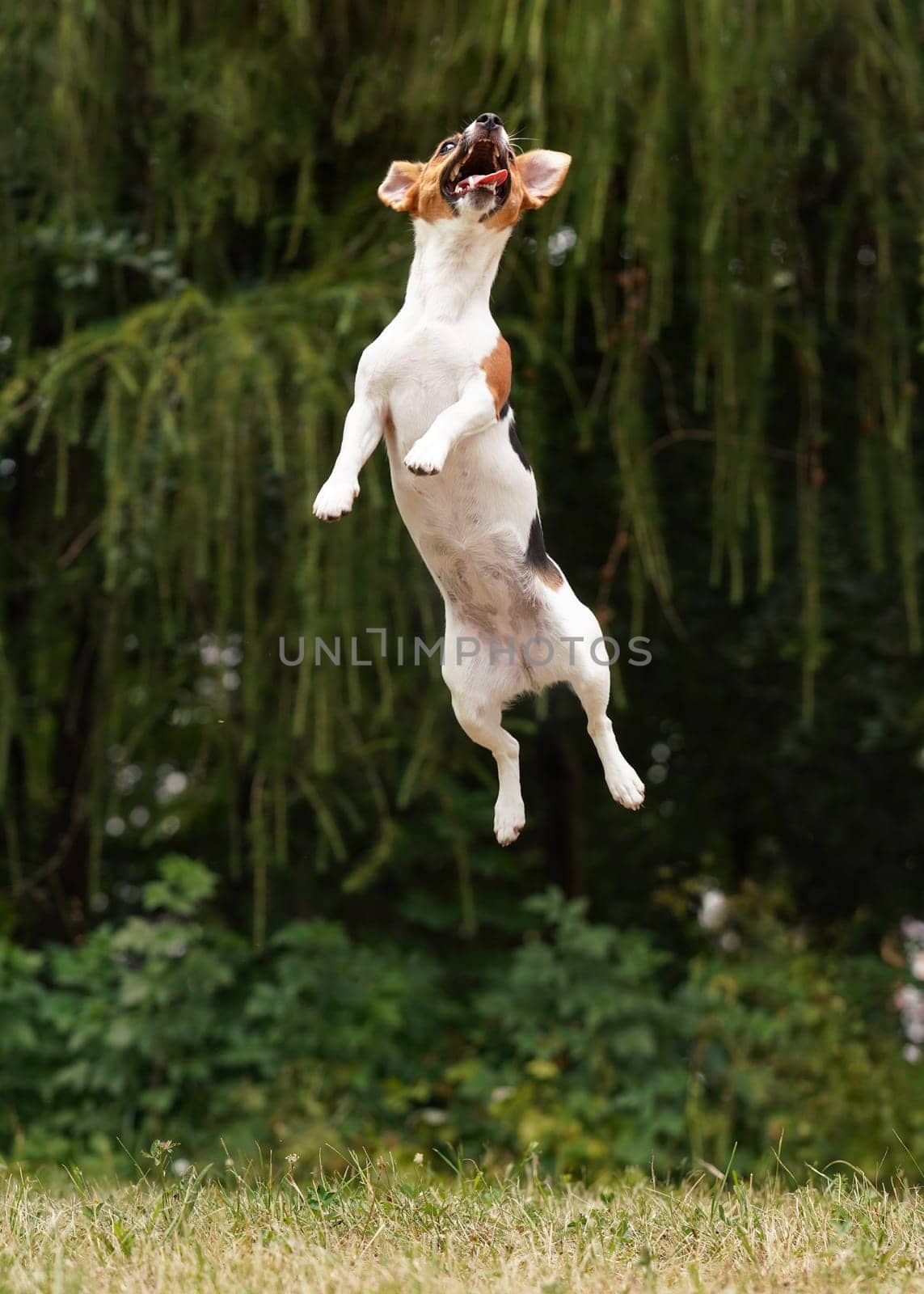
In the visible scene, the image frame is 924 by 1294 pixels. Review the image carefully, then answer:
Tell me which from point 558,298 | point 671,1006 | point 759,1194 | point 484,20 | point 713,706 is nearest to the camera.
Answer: point 759,1194

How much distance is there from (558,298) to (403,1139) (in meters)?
3.33

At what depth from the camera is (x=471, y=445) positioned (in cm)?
240

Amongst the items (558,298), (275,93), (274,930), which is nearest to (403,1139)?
(274,930)

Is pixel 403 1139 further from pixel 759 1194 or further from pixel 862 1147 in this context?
pixel 759 1194

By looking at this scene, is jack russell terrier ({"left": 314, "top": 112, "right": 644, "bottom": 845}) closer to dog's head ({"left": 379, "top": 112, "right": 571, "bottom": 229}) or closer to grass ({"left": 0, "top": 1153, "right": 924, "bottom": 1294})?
dog's head ({"left": 379, "top": 112, "right": 571, "bottom": 229})

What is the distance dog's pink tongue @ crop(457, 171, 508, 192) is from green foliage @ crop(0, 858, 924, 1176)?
3845 millimetres

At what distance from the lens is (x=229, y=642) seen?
5.58 meters

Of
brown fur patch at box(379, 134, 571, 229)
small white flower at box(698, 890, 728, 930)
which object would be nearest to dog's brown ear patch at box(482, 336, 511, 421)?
brown fur patch at box(379, 134, 571, 229)

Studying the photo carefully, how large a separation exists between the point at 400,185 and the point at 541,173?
25 centimetres

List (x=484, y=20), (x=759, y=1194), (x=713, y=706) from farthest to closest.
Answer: (x=713, y=706) → (x=484, y=20) → (x=759, y=1194)

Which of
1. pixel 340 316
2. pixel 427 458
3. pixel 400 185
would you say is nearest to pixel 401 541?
pixel 340 316

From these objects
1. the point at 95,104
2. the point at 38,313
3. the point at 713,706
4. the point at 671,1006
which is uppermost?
the point at 95,104

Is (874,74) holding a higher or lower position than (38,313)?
higher

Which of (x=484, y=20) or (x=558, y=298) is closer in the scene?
(x=484, y=20)
